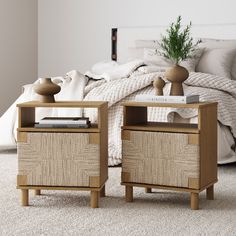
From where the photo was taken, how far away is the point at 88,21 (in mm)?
7055

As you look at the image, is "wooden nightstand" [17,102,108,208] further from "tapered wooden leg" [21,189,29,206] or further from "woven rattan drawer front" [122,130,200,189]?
"woven rattan drawer front" [122,130,200,189]

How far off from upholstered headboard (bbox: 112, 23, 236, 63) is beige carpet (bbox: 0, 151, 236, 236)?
304cm

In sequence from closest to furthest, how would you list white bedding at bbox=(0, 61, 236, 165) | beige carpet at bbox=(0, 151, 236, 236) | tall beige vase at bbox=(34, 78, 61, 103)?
1. beige carpet at bbox=(0, 151, 236, 236)
2. tall beige vase at bbox=(34, 78, 61, 103)
3. white bedding at bbox=(0, 61, 236, 165)

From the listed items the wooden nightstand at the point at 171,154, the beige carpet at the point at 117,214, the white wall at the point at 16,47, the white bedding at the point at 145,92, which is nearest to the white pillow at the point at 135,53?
the white bedding at the point at 145,92

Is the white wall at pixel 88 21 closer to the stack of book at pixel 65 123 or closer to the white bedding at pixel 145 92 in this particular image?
the white bedding at pixel 145 92

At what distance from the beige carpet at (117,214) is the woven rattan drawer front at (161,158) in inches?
5.2

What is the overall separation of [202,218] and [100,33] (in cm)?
448

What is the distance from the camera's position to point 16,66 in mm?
7051

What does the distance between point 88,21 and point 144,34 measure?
750 mm

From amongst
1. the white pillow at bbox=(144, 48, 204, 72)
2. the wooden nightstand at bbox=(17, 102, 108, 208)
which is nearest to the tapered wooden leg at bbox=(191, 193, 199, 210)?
the wooden nightstand at bbox=(17, 102, 108, 208)

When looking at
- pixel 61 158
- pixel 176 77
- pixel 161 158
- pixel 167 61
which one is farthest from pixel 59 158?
pixel 167 61

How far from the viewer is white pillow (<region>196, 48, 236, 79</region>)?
5363 mm

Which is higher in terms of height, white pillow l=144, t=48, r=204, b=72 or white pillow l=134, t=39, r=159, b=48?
white pillow l=134, t=39, r=159, b=48

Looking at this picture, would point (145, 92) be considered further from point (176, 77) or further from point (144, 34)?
point (144, 34)
